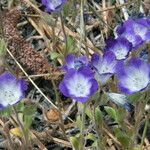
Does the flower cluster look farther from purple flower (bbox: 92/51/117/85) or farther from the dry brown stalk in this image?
the dry brown stalk

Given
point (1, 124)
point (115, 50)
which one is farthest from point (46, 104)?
point (115, 50)

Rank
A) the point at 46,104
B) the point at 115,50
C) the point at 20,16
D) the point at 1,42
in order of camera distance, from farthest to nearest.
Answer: the point at 20,16 → the point at 46,104 → the point at 1,42 → the point at 115,50

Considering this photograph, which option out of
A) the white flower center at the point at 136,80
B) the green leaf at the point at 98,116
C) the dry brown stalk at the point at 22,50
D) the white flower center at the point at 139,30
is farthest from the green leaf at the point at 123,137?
the dry brown stalk at the point at 22,50

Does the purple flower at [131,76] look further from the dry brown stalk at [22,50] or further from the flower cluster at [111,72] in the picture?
the dry brown stalk at [22,50]

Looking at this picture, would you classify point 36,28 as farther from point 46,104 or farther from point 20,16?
point 46,104

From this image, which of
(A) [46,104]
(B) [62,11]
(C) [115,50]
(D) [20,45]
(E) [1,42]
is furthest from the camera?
(D) [20,45]

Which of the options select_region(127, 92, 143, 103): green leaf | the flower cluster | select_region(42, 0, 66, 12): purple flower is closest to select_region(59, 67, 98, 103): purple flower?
the flower cluster

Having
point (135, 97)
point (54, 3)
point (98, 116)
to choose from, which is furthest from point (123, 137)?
point (54, 3)

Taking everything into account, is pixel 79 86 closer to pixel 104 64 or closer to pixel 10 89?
pixel 104 64
